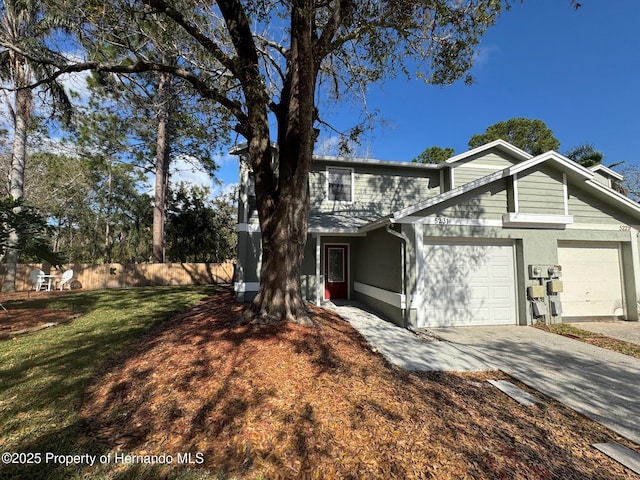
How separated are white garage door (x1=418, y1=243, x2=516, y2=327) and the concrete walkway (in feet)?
1.27

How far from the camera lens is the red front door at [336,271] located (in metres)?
10.5

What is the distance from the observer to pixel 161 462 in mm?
2490

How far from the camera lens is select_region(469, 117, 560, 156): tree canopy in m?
21.3

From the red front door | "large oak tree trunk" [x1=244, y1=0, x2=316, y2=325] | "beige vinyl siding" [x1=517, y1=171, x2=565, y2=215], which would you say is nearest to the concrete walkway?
"large oak tree trunk" [x1=244, y1=0, x2=316, y2=325]

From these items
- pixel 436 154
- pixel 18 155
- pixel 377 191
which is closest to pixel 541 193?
pixel 377 191

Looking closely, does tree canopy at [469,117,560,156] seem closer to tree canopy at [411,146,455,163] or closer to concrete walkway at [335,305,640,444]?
tree canopy at [411,146,455,163]

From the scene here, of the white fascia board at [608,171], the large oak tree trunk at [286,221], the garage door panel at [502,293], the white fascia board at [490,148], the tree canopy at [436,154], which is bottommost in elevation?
the garage door panel at [502,293]

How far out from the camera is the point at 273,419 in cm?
291

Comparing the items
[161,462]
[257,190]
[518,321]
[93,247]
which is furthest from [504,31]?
[93,247]

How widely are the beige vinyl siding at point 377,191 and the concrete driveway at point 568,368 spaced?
5.25 metres

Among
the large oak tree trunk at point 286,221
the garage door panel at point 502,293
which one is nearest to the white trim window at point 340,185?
the large oak tree trunk at point 286,221

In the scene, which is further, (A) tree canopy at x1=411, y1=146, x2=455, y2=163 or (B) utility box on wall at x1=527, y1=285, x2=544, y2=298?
(A) tree canopy at x1=411, y1=146, x2=455, y2=163

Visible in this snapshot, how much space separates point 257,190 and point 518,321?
7.68 meters

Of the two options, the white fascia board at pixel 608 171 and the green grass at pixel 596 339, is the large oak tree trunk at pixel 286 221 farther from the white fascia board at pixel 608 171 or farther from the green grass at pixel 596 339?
the white fascia board at pixel 608 171
